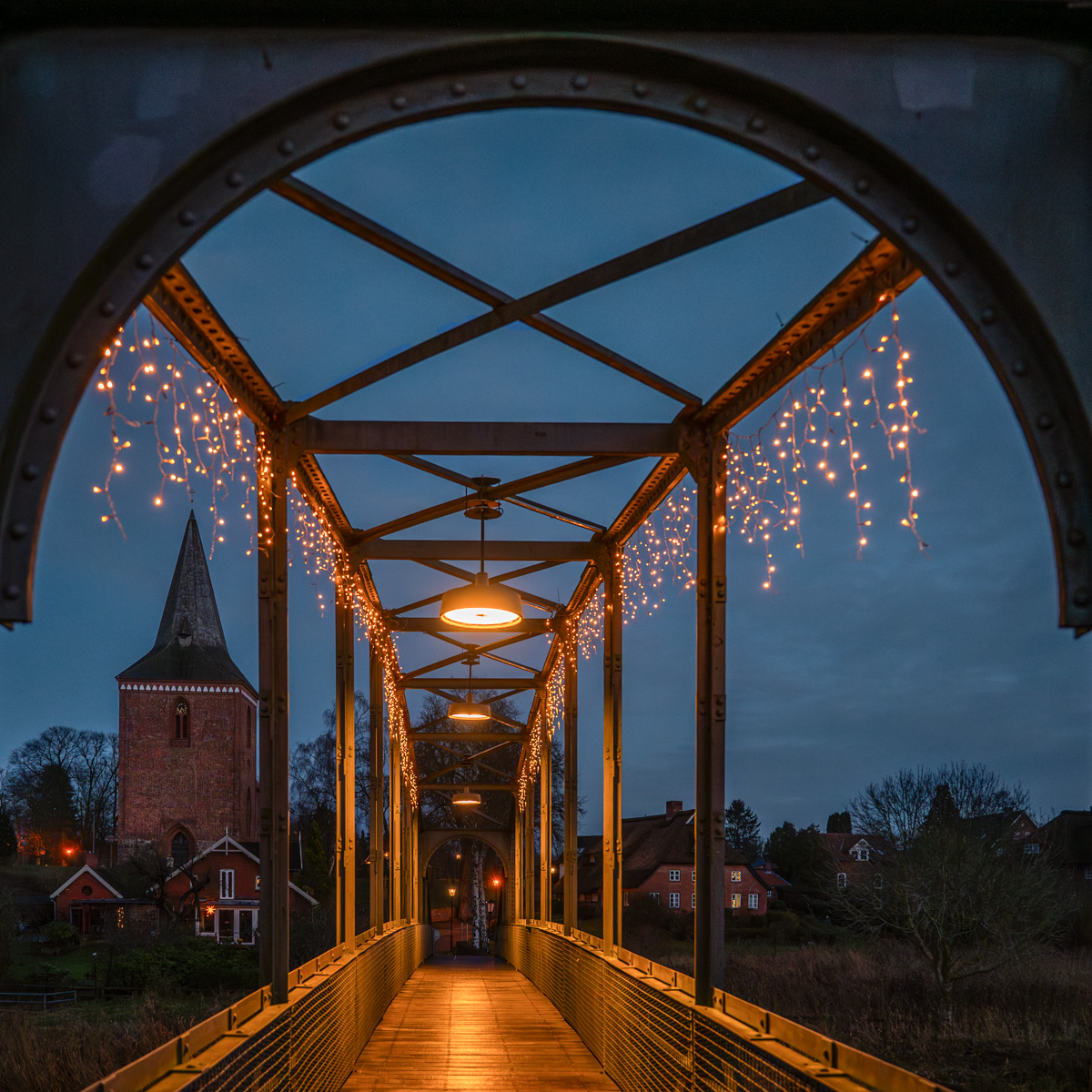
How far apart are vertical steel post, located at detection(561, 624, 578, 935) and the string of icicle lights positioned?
11.4ft

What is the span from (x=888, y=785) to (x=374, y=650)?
1587cm

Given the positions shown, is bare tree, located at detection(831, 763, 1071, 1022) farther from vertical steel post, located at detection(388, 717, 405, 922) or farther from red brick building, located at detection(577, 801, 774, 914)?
red brick building, located at detection(577, 801, 774, 914)

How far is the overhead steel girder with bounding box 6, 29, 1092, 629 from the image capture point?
2.15m

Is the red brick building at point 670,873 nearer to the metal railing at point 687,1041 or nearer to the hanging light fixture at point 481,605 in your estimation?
the metal railing at point 687,1041

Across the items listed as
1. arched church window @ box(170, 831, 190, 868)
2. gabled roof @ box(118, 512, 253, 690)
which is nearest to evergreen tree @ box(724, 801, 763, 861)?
gabled roof @ box(118, 512, 253, 690)

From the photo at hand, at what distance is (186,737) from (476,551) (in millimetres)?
42074

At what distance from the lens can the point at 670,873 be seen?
39.6 m

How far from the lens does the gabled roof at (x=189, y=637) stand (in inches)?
1925

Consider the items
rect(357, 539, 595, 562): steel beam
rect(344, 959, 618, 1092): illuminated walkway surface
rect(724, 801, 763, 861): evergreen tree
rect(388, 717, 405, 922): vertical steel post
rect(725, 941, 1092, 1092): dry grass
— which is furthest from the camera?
rect(724, 801, 763, 861): evergreen tree

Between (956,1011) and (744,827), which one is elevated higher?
(956,1011)

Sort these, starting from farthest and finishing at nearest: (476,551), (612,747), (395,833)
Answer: (395,833) < (476,551) < (612,747)

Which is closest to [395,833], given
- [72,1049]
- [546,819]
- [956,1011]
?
[546,819]

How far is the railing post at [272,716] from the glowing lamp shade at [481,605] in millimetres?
1248

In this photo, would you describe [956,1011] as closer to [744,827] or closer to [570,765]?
[570,765]
